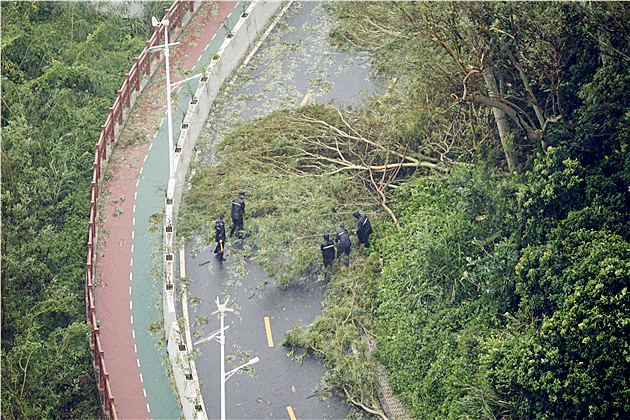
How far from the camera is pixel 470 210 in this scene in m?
30.2

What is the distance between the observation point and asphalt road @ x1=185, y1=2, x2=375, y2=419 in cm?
2894

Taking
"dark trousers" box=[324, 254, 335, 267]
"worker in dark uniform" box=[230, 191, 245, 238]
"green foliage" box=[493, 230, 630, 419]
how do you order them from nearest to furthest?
"green foliage" box=[493, 230, 630, 419]
"dark trousers" box=[324, 254, 335, 267]
"worker in dark uniform" box=[230, 191, 245, 238]

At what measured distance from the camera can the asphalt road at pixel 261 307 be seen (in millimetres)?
28938

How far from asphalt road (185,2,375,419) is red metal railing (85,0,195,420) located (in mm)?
2776

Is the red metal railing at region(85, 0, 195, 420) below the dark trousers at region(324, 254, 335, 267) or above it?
above

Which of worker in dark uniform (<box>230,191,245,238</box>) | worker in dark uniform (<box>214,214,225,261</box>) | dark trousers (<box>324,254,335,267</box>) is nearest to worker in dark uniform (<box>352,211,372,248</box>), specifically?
dark trousers (<box>324,254,335,267</box>)

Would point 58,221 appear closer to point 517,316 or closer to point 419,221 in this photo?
point 419,221

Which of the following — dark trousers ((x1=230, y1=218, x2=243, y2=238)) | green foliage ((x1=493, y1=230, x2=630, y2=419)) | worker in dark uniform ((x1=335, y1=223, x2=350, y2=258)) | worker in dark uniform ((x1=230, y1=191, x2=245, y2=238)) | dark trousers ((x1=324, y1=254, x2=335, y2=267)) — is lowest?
green foliage ((x1=493, y1=230, x2=630, y2=419))

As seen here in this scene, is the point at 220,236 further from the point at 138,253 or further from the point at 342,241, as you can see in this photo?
the point at 342,241

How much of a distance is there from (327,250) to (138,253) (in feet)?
21.3

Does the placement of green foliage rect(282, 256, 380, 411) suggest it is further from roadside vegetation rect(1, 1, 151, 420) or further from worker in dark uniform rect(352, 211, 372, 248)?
roadside vegetation rect(1, 1, 151, 420)

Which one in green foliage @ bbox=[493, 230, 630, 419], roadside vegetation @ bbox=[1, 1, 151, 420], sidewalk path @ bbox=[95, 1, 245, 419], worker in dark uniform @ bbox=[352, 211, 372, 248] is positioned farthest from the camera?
worker in dark uniform @ bbox=[352, 211, 372, 248]

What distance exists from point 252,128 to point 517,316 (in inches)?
505

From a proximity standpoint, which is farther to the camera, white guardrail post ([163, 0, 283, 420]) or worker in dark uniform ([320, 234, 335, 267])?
worker in dark uniform ([320, 234, 335, 267])
